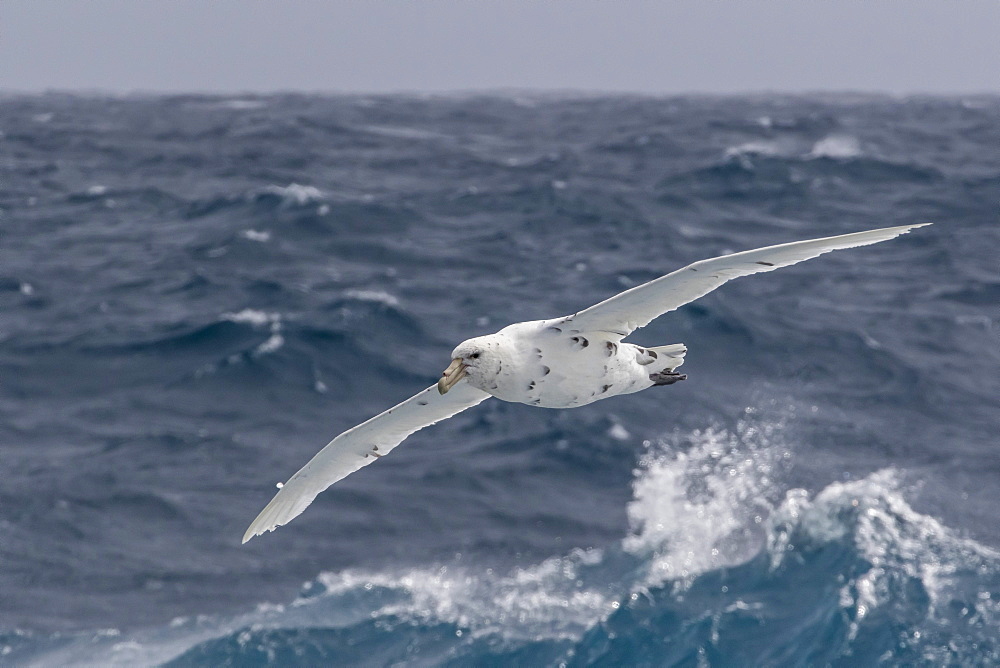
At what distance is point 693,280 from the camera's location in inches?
464

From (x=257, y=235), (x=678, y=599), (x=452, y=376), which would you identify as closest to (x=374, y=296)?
(x=257, y=235)

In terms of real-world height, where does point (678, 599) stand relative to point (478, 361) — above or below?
below

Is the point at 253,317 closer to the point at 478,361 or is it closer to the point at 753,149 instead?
the point at 478,361

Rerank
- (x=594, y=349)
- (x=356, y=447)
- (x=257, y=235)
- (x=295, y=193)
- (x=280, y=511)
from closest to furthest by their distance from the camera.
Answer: (x=594, y=349) → (x=356, y=447) → (x=280, y=511) → (x=257, y=235) → (x=295, y=193)

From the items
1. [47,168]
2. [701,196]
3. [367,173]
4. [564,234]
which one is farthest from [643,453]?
[47,168]

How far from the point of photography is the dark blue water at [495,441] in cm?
2016

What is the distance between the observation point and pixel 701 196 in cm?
3903

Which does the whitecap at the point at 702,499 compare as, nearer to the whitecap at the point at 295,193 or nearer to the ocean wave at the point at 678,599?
the ocean wave at the point at 678,599

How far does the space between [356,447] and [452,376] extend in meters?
3.27

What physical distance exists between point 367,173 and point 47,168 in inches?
533

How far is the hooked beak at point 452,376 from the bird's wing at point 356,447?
2055 mm

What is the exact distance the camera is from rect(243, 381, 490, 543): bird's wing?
14.2m

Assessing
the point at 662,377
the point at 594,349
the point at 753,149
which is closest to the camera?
the point at 594,349

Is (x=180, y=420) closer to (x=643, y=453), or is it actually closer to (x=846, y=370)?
(x=643, y=453)
